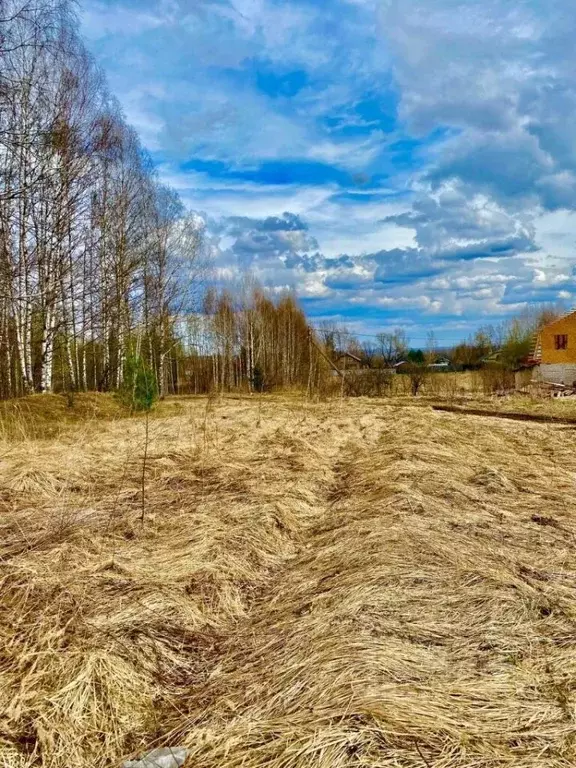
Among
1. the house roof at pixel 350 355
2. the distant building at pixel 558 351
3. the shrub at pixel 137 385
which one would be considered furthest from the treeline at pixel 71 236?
the distant building at pixel 558 351

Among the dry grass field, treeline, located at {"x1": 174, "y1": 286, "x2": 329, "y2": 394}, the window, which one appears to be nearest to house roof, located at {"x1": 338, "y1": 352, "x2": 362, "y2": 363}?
treeline, located at {"x1": 174, "y1": 286, "x2": 329, "y2": 394}

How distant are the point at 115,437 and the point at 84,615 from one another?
653cm

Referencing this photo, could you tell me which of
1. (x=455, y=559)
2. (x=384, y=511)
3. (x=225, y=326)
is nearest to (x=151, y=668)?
(x=455, y=559)

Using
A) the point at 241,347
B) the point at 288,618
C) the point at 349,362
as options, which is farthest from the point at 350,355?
the point at 288,618

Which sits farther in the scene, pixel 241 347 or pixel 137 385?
pixel 241 347

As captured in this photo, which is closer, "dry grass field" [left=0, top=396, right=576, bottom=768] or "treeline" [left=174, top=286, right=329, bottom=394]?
"dry grass field" [left=0, top=396, right=576, bottom=768]

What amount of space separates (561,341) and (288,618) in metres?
32.7

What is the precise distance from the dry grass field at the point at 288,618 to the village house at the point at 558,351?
26564mm

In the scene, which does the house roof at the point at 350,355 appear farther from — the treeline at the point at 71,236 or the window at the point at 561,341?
the window at the point at 561,341

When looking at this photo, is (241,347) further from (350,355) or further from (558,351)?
(558,351)

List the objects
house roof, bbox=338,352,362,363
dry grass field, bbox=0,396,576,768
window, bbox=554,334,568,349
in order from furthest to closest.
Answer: window, bbox=554,334,568,349 → house roof, bbox=338,352,362,363 → dry grass field, bbox=0,396,576,768

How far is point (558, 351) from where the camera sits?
31734 millimetres

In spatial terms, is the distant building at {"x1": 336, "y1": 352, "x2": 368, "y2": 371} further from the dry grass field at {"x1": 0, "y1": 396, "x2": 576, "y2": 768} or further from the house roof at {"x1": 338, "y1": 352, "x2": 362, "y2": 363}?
the dry grass field at {"x1": 0, "y1": 396, "x2": 576, "y2": 768}

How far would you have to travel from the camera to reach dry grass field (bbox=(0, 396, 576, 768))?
2105 millimetres
